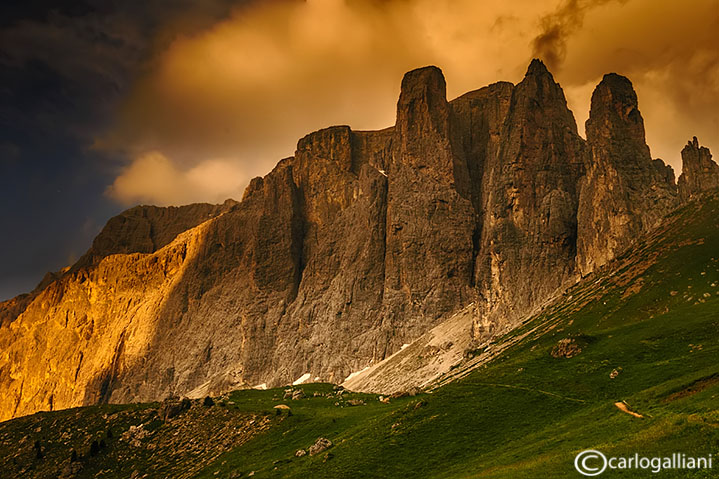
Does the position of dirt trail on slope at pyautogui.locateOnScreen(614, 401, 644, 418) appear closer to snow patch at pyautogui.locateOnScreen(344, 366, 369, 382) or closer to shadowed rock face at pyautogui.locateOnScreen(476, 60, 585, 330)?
shadowed rock face at pyautogui.locateOnScreen(476, 60, 585, 330)

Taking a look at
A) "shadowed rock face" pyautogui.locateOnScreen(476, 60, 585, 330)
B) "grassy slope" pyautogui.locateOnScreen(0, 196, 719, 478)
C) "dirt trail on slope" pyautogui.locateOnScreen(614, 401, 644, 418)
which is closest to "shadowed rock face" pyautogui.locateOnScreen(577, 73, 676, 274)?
"shadowed rock face" pyautogui.locateOnScreen(476, 60, 585, 330)

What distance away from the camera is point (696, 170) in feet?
397

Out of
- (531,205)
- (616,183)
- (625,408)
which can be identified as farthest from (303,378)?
(625,408)

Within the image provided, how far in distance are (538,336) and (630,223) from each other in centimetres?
4782

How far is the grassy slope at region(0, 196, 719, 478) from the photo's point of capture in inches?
1238

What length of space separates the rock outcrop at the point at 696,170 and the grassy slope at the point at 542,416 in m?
46.7

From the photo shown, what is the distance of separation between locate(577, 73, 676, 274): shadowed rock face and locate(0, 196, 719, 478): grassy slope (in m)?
45.5

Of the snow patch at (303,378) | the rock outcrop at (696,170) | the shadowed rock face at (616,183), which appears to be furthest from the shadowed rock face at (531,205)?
the snow patch at (303,378)

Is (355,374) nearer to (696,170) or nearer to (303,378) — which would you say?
(303,378)

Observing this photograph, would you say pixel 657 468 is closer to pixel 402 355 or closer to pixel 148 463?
pixel 148 463

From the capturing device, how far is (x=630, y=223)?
123750mm

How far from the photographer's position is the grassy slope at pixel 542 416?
103 feet

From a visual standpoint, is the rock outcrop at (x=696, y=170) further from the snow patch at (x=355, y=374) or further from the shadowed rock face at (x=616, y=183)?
the snow patch at (x=355, y=374)

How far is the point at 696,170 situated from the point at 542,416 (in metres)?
99.2
